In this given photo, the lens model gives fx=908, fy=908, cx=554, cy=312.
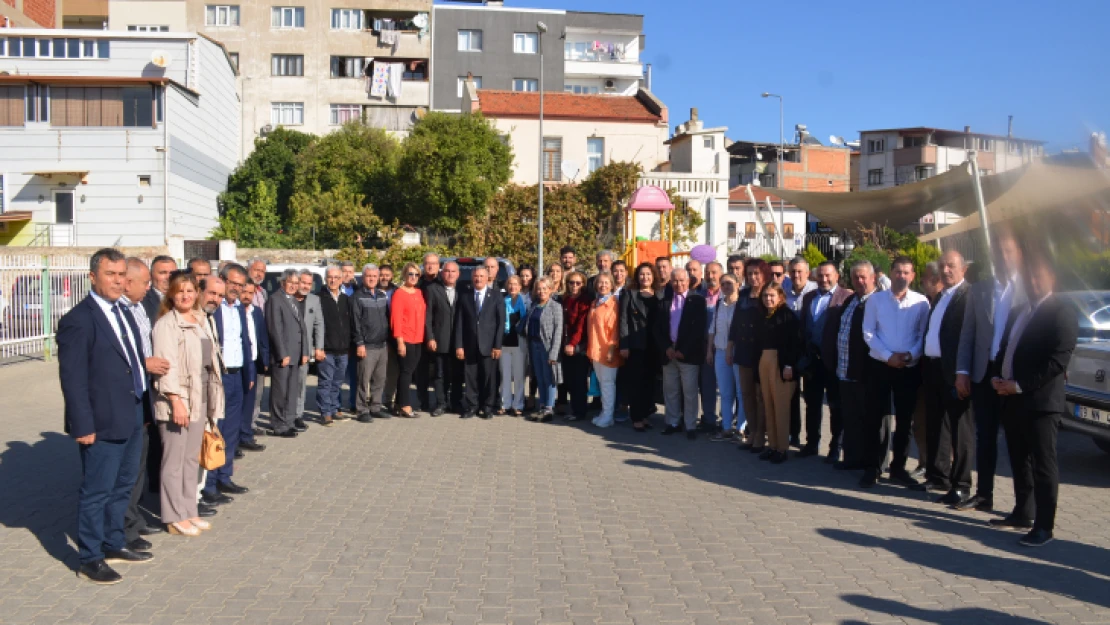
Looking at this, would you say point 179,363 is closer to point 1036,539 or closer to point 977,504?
point 1036,539

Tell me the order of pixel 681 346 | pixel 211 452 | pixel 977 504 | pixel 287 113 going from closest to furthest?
pixel 211 452, pixel 977 504, pixel 681 346, pixel 287 113

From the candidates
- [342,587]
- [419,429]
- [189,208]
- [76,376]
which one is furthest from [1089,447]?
[189,208]

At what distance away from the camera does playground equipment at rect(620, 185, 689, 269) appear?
2166 centimetres

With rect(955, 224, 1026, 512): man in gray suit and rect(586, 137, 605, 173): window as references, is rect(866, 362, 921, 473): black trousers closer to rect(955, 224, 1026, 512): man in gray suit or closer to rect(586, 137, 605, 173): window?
rect(955, 224, 1026, 512): man in gray suit

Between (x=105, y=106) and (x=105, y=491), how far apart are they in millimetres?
34932

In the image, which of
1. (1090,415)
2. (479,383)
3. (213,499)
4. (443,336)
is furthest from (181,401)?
(1090,415)

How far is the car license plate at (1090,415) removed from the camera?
877 centimetres

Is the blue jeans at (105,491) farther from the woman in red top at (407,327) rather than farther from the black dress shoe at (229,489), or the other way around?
the woman in red top at (407,327)

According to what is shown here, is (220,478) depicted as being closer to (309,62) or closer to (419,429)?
(419,429)

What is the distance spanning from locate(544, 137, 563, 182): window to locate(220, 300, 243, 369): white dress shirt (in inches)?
1289

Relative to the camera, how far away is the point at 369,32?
52.8 m

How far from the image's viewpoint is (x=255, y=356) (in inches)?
371

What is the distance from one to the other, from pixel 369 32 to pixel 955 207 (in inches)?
1797

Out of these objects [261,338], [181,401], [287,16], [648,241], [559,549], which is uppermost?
[287,16]
